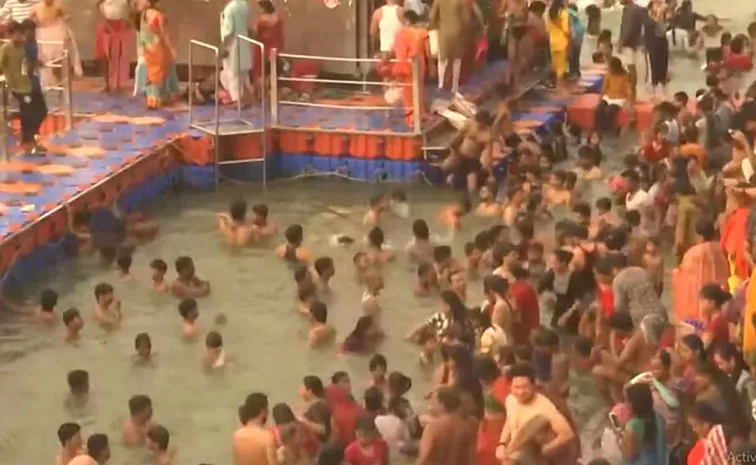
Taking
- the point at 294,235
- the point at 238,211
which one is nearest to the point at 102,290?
the point at 294,235

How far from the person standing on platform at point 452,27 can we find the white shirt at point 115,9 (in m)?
3.69

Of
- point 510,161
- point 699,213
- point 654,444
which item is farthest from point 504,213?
point 654,444

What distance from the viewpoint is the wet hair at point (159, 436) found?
970 centimetres

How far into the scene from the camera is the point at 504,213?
14961mm

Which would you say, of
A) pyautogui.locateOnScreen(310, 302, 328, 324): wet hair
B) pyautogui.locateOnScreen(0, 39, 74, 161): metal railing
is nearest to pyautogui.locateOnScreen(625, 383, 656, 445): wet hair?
pyautogui.locateOnScreen(310, 302, 328, 324): wet hair

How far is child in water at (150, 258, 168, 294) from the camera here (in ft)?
42.5

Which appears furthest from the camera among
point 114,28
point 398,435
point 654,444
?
point 114,28

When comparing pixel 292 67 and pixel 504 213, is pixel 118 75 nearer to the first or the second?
pixel 292 67

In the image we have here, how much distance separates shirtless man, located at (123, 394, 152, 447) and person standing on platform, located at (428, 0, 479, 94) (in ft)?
26.5

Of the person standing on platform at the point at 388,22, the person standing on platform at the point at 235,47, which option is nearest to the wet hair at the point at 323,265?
the person standing on platform at the point at 235,47

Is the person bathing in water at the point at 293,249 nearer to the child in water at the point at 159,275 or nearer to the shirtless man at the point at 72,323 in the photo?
the child in water at the point at 159,275

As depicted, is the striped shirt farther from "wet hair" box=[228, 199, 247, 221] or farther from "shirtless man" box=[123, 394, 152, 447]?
"shirtless man" box=[123, 394, 152, 447]

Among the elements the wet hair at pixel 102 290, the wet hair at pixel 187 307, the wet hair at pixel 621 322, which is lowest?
the wet hair at pixel 187 307

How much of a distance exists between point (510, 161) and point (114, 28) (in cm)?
516
